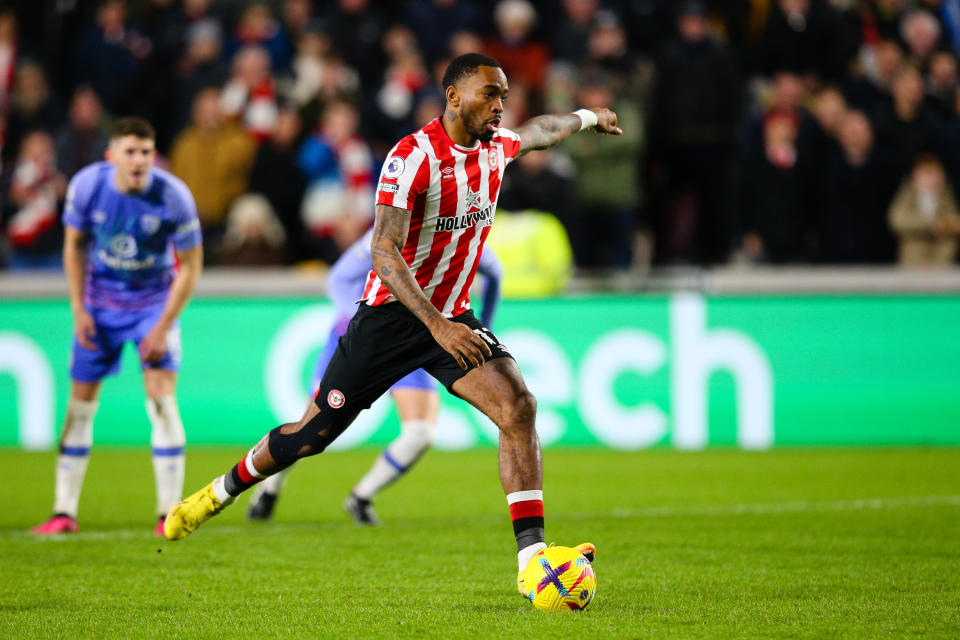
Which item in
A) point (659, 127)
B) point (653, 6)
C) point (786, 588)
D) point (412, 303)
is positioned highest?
point (653, 6)

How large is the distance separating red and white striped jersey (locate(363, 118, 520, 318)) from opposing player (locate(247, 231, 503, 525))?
2.32 meters

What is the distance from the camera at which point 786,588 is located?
6504 mm

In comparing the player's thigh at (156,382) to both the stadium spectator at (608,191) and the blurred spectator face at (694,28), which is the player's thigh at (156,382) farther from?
the blurred spectator face at (694,28)

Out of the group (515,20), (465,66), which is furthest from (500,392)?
(515,20)

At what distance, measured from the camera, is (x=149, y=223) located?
8602mm

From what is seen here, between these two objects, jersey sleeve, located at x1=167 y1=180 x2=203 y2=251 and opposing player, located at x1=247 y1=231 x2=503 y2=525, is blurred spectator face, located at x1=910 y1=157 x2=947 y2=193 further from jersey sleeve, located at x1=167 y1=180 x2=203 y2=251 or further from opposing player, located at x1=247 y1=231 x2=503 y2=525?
jersey sleeve, located at x1=167 y1=180 x2=203 y2=251

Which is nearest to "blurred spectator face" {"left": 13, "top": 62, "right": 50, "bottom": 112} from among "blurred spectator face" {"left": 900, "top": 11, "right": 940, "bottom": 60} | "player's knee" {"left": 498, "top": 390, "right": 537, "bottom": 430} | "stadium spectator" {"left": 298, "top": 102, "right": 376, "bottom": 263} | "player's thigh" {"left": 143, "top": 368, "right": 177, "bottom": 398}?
"stadium spectator" {"left": 298, "top": 102, "right": 376, "bottom": 263}

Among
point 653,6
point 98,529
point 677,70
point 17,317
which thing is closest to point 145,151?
point 98,529

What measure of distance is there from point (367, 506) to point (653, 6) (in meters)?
9.06

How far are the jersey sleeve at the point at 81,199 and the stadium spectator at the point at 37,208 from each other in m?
6.63

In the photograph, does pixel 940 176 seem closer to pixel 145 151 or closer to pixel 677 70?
pixel 677 70

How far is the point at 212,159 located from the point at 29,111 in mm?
2316

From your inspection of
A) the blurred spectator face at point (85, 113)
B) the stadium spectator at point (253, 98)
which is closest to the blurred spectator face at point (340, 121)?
the stadium spectator at point (253, 98)

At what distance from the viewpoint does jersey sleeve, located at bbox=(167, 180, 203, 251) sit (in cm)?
855
